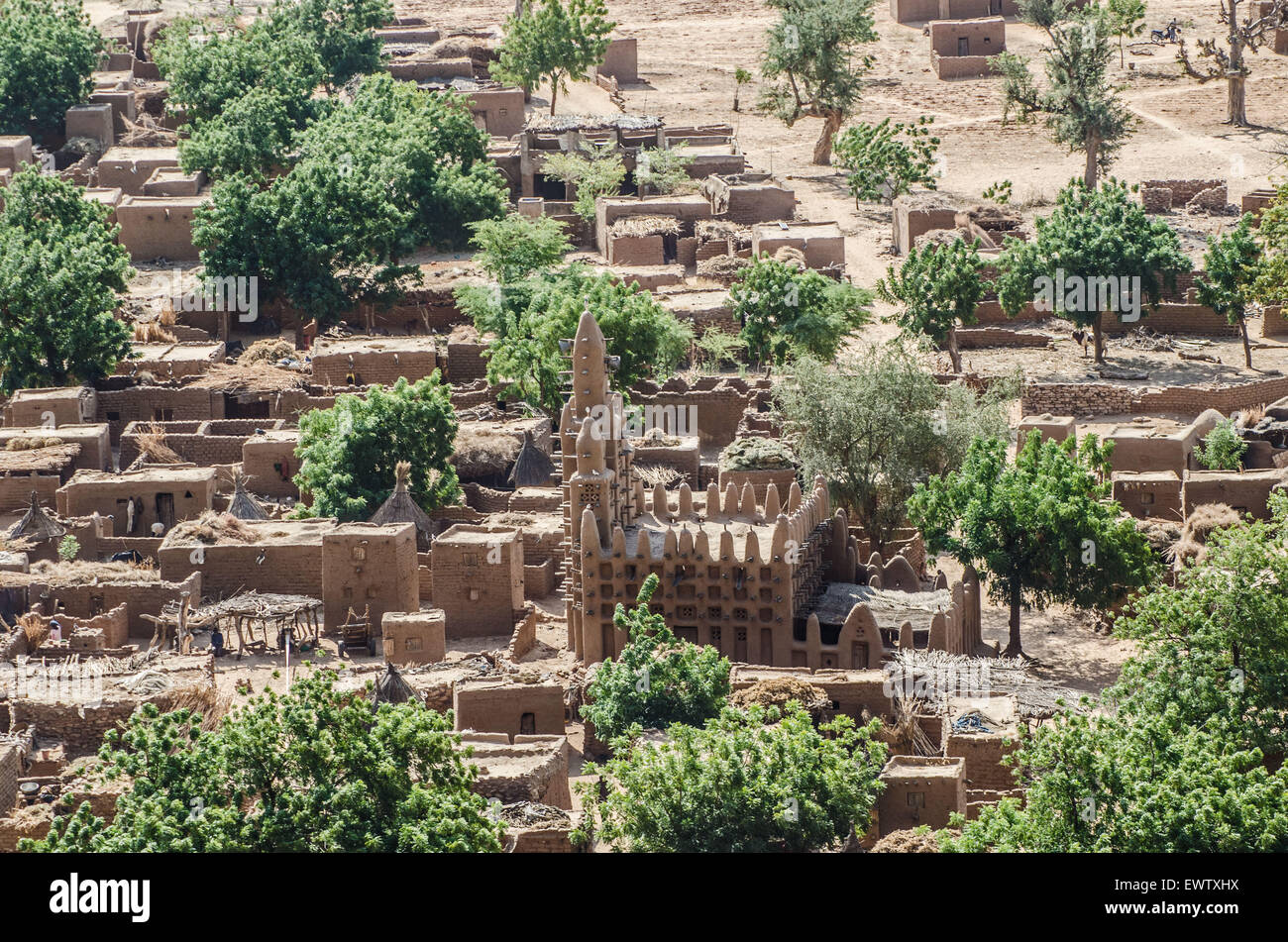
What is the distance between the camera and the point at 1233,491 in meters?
52.8

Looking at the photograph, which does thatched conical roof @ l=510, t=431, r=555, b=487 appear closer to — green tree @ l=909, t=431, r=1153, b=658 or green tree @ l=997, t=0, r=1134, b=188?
green tree @ l=909, t=431, r=1153, b=658

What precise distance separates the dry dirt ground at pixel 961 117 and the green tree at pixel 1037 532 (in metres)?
22.0

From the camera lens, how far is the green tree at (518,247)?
244 ft

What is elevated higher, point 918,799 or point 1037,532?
point 1037,532

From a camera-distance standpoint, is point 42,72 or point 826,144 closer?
point 42,72

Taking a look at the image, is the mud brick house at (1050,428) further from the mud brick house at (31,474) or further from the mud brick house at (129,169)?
the mud brick house at (129,169)

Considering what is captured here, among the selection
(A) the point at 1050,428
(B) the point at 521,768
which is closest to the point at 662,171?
(A) the point at 1050,428

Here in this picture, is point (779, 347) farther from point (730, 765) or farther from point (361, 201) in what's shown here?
point (730, 765)

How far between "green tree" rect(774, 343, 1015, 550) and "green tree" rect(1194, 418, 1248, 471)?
17.5 feet

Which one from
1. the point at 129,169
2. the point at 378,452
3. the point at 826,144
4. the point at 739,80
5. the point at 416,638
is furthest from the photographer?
the point at 739,80

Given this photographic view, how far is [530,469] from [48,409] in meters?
14.3

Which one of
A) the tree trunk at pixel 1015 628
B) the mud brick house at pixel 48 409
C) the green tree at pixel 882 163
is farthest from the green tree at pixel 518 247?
the tree trunk at pixel 1015 628

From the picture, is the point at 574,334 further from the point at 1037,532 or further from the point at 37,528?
the point at 1037,532
